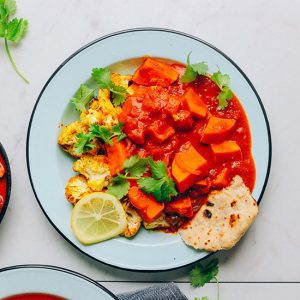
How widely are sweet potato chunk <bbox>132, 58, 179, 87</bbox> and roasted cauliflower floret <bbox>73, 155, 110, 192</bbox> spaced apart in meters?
0.46

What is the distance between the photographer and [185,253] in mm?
2875

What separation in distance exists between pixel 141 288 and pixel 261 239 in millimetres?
694

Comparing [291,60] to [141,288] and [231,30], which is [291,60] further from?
[141,288]

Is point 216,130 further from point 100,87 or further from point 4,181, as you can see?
point 4,181

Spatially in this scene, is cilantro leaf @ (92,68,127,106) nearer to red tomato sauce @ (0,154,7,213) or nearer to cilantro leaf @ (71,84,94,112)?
cilantro leaf @ (71,84,94,112)

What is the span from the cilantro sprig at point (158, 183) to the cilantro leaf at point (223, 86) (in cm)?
44

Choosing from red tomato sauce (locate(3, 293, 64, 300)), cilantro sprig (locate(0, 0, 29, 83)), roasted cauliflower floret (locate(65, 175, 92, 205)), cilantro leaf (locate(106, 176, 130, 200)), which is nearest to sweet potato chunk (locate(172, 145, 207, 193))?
cilantro leaf (locate(106, 176, 130, 200))

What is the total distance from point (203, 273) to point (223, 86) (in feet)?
3.16

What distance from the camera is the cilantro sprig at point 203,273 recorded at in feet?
9.65

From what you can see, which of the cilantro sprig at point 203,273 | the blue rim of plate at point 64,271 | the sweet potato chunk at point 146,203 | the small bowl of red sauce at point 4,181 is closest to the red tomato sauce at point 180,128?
the sweet potato chunk at point 146,203

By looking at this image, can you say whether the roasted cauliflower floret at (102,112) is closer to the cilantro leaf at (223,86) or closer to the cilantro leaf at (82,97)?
the cilantro leaf at (82,97)

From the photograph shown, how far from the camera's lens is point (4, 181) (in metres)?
2.85

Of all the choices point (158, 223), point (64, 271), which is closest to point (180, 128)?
point (158, 223)

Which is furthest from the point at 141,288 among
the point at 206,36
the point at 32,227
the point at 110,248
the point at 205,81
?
the point at 206,36
